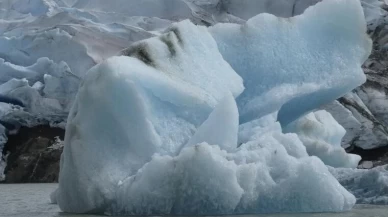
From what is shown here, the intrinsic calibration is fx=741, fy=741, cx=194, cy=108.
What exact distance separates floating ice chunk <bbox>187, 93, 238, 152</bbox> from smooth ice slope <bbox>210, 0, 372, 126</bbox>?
951 mm

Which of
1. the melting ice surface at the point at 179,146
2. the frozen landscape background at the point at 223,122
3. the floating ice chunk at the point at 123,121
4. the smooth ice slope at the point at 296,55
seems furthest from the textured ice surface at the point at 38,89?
the floating ice chunk at the point at 123,121

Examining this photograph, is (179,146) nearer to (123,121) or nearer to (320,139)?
(123,121)

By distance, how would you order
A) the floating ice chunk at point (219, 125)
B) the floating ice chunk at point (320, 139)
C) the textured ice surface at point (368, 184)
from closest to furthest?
the floating ice chunk at point (219, 125), the textured ice surface at point (368, 184), the floating ice chunk at point (320, 139)

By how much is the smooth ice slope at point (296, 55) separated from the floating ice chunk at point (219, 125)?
0.95 metres

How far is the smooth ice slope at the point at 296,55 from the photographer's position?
19.2 feet

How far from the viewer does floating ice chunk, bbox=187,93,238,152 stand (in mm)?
4770

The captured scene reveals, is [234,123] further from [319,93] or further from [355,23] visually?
[355,23]

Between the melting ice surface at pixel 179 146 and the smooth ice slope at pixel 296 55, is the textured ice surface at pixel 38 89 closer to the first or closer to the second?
the smooth ice slope at pixel 296 55

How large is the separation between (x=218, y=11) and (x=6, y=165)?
5.91 metres

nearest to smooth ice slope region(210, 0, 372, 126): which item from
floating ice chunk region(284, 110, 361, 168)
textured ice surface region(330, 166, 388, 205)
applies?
textured ice surface region(330, 166, 388, 205)

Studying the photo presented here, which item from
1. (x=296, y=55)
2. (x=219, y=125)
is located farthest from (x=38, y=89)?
(x=219, y=125)

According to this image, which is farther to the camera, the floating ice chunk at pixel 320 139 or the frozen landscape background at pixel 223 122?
the floating ice chunk at pixel 320 139

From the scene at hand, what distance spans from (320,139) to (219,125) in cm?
285

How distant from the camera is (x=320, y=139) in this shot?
741cm
